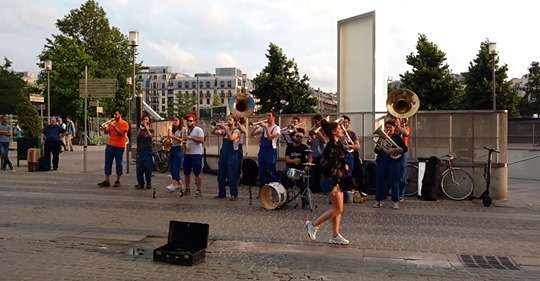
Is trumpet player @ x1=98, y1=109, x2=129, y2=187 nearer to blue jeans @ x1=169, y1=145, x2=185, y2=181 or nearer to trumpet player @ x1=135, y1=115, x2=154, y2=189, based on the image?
trumpet player @ x1=135, y1=115, x2=154, y2=189

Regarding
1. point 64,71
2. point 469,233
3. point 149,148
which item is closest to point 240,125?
point 149,148

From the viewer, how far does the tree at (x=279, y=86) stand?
41.7m

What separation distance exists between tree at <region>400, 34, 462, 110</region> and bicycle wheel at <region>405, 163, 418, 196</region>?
24575 mm

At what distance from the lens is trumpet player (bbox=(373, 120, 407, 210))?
36.0 feet

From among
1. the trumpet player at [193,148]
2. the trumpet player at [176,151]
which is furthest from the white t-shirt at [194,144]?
the trumpet player at [176,151]

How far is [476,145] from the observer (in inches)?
492

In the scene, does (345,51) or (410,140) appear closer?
(410,140)

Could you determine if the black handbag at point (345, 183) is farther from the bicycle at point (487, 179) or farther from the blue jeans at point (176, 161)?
the blue jeans at point (176, 161)

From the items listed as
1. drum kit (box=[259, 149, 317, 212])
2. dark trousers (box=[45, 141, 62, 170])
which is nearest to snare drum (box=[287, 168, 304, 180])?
drum kit (box=[259, 149, 317, 212])

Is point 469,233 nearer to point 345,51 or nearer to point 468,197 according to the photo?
point 468,197

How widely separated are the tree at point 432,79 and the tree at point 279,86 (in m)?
9.18

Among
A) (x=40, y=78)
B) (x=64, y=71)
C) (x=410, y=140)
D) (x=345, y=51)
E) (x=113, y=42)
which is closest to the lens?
(x=410, y=140)

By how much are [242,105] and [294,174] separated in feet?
13.5

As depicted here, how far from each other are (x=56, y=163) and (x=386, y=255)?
14443mm
